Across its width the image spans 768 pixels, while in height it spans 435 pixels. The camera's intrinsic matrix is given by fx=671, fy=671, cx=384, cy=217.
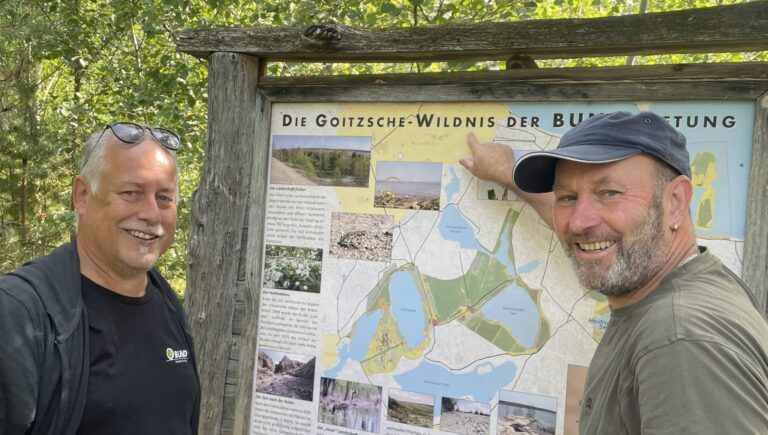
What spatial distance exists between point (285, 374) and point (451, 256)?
0.87m

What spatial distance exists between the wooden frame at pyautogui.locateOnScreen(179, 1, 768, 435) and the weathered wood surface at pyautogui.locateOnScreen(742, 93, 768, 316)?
16 centimetres

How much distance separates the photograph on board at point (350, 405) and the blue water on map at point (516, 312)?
0.56m

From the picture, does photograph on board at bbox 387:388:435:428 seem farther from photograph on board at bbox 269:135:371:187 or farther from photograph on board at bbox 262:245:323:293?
photograph on board at bbox 269:135:371:187

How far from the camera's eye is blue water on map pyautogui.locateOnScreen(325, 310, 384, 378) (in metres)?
2.68

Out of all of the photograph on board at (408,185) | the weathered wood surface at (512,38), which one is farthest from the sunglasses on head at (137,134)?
the photograph on board at (408,185)

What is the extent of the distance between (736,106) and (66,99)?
884 cm

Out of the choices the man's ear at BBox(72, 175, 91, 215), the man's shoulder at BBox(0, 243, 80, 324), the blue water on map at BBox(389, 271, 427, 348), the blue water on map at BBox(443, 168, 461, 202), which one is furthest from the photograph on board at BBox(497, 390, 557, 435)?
the man's ear at BBox(72, 175, 91, 215)

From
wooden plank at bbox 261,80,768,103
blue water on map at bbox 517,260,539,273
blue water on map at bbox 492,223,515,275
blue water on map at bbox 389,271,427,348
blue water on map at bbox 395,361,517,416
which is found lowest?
blue water on map at bbox 395,361,517,416

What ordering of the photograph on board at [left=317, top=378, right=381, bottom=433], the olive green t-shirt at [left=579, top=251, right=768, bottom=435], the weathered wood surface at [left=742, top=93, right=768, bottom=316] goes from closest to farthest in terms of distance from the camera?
the olive green t-shirt at [left=579, top=251, right=768, bottom=435], the weathered wood surface at [left=742, top=93, right=768, bottom=316], the photograph on board at [left=317, top=378, right=381, bottom=433]

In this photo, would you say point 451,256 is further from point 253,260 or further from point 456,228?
point 253,260

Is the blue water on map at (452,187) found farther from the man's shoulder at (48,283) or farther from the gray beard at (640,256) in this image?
the man's shoulder at (48,283)

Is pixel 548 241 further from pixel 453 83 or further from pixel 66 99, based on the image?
pixel 66 99

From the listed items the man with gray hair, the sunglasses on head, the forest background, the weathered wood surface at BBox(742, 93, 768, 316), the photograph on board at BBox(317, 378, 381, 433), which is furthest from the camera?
the forest background

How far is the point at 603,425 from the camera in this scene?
1.51m
